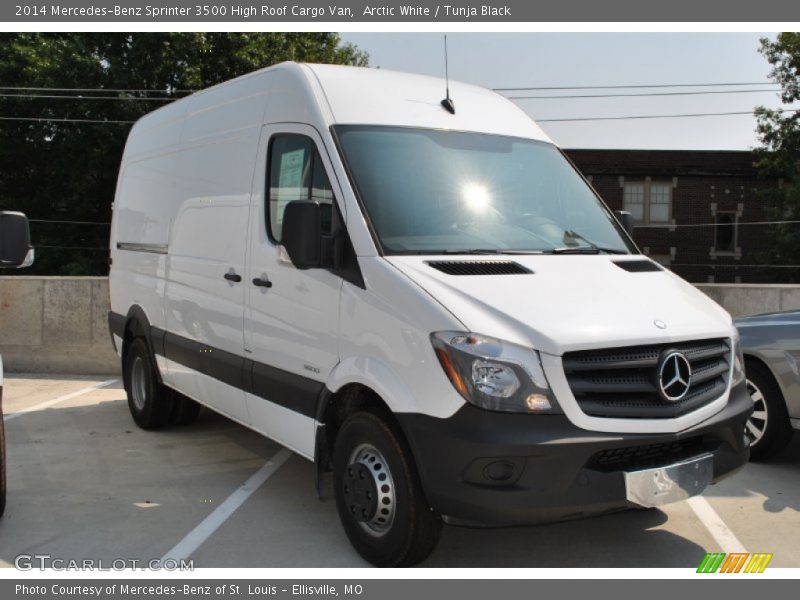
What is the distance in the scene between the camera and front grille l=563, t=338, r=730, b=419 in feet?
12.0

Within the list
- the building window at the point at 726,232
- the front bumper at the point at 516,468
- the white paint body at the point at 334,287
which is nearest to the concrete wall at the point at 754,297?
the white paint body at the point at 334,287

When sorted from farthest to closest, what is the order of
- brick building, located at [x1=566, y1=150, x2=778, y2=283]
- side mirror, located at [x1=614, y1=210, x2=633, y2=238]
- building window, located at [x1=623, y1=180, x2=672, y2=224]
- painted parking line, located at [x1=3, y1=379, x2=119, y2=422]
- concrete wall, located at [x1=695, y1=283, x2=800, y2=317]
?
building window, located at [x1=623, y1=180, x2=672, y2=224], brick building, located at [x1=566, y1=150, x2=778, y2=283], concrete wall, located at [x1=695, y1=283, x2=800, y2=317], painted parking line, located at [x1=3, y1=379, x2=119, y2=422], side mirror, located at [x1=614, y1=210, x2=633, y2=238]

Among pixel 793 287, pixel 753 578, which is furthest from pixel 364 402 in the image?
pixel 793 287

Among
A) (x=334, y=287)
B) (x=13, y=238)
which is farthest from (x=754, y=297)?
(x=13, y=238)

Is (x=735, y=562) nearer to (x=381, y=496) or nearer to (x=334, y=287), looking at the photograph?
(x=381, y=496)

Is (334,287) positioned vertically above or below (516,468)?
above

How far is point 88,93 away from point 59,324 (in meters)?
20.2

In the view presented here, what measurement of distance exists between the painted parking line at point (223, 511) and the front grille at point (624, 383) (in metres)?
2.34

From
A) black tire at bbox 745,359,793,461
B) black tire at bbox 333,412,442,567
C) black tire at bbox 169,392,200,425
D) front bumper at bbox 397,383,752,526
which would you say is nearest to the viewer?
front bumper at bbox 397,383,752,526

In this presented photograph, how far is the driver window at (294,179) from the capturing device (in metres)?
4.52

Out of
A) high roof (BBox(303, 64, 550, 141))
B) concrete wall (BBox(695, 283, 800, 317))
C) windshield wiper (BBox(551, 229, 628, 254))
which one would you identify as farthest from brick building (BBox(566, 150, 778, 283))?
windshield wiper (BBox(551, 229, 628, 254))

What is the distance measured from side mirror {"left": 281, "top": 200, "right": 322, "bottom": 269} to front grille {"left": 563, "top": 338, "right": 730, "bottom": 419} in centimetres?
142

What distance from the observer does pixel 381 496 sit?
4.00 meters

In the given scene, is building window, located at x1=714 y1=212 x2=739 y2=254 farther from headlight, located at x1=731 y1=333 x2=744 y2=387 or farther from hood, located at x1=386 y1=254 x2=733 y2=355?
hood, located at x1=386 y1=254 x2=733 y2=355
